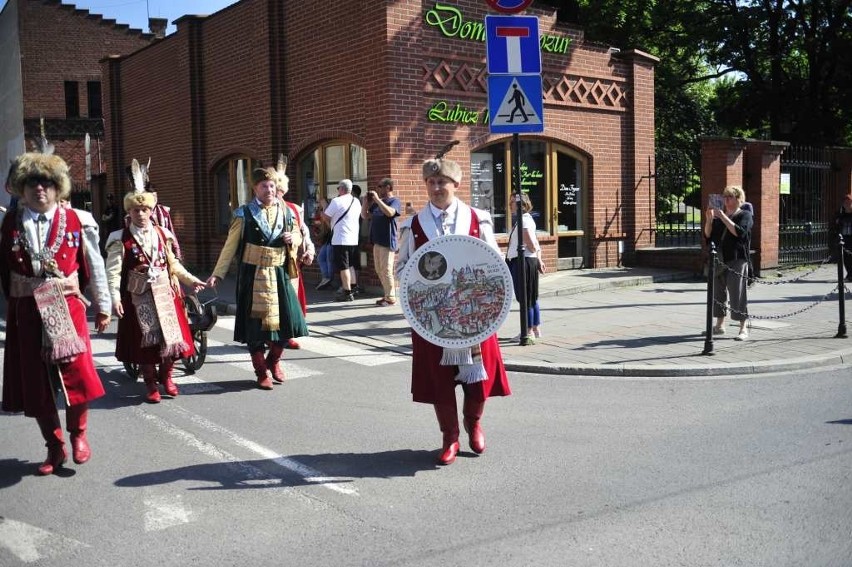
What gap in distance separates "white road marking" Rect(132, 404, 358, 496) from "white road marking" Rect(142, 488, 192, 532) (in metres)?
0.53

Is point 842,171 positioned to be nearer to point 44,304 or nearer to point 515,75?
point 515,75

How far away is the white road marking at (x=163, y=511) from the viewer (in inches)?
175

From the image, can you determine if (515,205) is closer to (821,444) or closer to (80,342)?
(821,444)

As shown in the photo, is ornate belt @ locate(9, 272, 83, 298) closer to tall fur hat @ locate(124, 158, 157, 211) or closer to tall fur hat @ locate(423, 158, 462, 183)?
tall fur hat @ locate(124, 158, 157, 211)

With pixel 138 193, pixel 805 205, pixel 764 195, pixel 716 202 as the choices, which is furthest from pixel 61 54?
→ pixel 716 202

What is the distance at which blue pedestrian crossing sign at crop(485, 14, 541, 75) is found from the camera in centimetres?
916

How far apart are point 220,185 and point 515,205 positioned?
35.6 ft

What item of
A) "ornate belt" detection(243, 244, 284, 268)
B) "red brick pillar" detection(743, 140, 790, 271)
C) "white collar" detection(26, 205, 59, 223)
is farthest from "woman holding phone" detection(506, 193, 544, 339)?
"red brick pillar" detection(743, 140, 790, 271)

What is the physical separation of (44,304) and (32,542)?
1572 mm

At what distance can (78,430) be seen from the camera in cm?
548

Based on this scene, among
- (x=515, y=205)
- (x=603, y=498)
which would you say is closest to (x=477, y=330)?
(x=603, y=498)

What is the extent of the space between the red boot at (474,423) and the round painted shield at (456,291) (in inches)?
19.6

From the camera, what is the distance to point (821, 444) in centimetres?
564

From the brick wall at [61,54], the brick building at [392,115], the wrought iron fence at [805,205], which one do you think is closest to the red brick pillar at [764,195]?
the wrought iron fence at [805,205]
